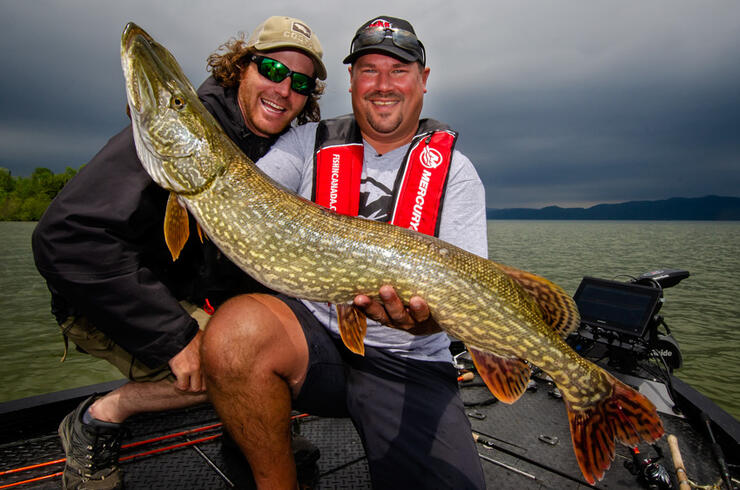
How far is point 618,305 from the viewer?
3.87 metres

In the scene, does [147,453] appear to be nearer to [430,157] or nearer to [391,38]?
[430,157]

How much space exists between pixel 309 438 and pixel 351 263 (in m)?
1.55

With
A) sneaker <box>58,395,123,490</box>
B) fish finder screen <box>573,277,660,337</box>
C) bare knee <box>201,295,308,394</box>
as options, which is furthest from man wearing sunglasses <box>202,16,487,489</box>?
fish finder screen <box>573,277,660,337</box>

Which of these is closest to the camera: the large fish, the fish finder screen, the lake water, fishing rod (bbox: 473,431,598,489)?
the large fish

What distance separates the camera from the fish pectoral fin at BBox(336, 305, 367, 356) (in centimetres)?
201

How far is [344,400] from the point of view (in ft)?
7.28

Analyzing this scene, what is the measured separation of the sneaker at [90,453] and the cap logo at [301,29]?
8.89 feet

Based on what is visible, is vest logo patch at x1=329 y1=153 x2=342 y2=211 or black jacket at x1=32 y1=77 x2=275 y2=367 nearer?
black jacket at x1=32 y1=77 x2=275 y2=367

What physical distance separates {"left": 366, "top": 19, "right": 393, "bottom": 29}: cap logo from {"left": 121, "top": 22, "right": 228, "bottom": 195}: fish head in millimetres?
1428

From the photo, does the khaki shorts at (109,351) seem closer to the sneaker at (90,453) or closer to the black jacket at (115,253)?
the black jacket at (115,253)

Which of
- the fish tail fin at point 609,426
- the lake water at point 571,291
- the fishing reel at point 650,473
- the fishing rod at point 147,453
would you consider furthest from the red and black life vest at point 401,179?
the lake water at point 571,291

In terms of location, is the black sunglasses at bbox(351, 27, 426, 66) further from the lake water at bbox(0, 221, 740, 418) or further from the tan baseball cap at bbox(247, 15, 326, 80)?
the lake water at bbox(0, 221, 740, 418)

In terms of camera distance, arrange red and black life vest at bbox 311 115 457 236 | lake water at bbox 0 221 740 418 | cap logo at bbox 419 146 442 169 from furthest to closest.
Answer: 1. lake water at bbox 0 221 740 418
2. cap logo at bbox 419 146 442 169
3. red and black life vest at bbox 311 115 457 236

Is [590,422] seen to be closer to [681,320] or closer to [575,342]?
[575,342]
